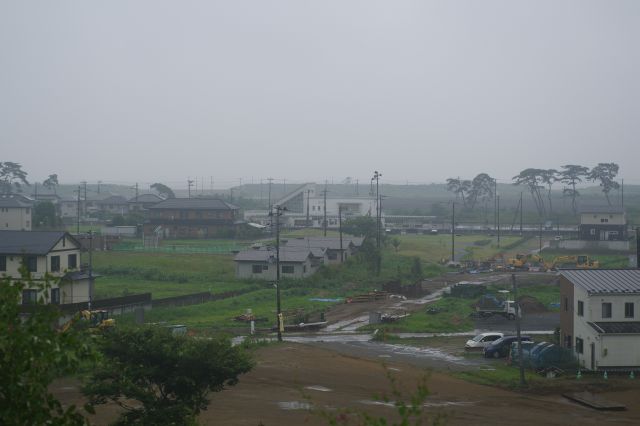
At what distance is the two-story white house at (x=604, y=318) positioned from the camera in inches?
878

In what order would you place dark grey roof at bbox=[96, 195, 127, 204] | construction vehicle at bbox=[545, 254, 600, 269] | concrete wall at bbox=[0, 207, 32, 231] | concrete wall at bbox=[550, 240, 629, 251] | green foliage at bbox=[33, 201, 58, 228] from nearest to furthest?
construction vehicle at bbox=[545, 254, 600, 269], concrete wall at bbox=[0, 207, 32, 231], concrete wall at bbox=[550, 240, 629, 251], green foliage at bbox=[33, 201, 58, 228], dark grey roof at bbox=[96, 195, 127, 204]

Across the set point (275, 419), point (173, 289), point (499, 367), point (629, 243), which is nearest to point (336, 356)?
point (499, 367)

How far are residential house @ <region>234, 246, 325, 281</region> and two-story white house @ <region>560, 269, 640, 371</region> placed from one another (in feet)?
69.7

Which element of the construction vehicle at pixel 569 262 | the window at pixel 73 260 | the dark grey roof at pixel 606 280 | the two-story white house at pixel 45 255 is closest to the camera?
the dark grey roof at pixel 606 280

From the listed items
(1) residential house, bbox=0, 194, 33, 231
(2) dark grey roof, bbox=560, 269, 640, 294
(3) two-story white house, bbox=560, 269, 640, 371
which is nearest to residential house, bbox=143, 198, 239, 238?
(1) residential house, bbox=0, 194, 33, 231

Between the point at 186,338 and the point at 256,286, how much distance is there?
1098 inches

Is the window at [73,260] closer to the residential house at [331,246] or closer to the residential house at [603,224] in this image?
the residential house at [331,246]

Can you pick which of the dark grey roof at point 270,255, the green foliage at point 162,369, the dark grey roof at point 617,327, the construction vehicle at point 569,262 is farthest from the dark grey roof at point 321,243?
the green foliage at point 162,369

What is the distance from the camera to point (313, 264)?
45.7 metres

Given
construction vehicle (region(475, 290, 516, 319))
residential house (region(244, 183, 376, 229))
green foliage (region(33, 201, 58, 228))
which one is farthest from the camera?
residential house (region(244, 183, 376, 229))

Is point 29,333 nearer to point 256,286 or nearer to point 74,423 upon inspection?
point 74,423

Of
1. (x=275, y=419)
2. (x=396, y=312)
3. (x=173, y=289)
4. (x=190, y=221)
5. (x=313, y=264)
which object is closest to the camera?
(x=275, y=419)

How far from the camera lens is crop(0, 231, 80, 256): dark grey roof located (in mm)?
31797

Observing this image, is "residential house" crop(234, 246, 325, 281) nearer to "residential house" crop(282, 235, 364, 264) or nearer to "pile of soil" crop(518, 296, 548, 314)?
"residential house" crop(282, 235, 364, 264)
